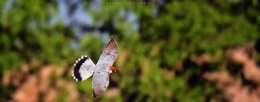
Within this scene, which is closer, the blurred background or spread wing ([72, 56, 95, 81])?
spread wing ([72, 56, 95, 81])

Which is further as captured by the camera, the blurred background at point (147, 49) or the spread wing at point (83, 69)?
the blurred background at point (147, 49)

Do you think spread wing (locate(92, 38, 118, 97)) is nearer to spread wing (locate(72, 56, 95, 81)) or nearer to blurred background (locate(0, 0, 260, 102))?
spread wing (locate(72, 56, 95, 81))

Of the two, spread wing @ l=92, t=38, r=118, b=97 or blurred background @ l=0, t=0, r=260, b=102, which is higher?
spread wing @ l=92, t=38, r=118, b=97

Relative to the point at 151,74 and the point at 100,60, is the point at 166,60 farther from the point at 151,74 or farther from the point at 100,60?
the point at 100,60

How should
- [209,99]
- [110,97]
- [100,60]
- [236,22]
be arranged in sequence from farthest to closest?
1. [236,22]
2. [209,99]
3. [110,97]
4. [100,60]

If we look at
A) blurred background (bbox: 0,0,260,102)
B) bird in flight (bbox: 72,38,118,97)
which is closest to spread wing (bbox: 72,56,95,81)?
bird in flight (bbox: 72,38,118,97)

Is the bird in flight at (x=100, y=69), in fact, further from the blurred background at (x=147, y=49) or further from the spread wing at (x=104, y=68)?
the blurred background at (x=147, y=49)

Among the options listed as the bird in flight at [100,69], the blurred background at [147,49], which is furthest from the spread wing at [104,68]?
the blurred background at [147,49]

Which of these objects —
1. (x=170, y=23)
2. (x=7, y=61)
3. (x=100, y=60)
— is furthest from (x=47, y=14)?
(x=100, y=60)
